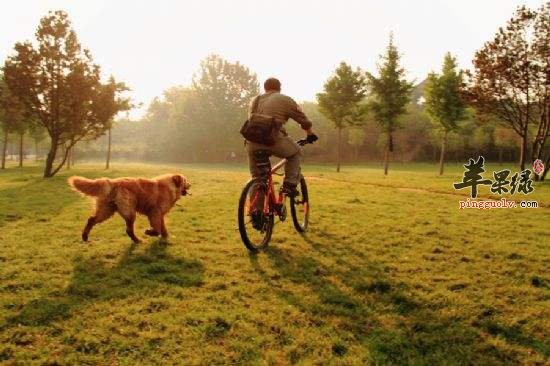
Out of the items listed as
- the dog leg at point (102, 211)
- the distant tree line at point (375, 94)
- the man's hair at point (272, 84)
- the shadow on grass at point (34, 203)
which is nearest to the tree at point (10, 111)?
the distant tree line at point (375, 94)

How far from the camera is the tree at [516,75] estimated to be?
2544 cm

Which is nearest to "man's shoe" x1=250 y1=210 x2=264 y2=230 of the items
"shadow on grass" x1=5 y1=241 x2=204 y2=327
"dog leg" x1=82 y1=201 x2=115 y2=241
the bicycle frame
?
the bicycle frame

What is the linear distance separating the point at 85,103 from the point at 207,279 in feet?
76.5

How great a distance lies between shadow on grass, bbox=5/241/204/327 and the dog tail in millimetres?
1185

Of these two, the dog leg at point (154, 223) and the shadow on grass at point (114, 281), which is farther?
the dog leg at point (154, 223)

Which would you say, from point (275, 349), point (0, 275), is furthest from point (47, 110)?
point (275, 349)

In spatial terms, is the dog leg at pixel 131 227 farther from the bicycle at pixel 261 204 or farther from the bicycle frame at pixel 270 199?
the bicycle frame at pixel 270 199

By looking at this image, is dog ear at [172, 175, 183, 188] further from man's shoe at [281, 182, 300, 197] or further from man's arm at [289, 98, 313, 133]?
man's arm at [289, 98, 313, 133]

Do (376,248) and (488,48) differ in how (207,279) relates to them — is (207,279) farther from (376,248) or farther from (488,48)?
(488,48)

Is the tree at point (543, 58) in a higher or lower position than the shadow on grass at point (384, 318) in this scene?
higher

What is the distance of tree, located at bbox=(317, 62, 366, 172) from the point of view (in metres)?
36.2

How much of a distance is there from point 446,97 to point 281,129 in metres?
29.9

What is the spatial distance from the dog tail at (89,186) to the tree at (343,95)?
3042 cm

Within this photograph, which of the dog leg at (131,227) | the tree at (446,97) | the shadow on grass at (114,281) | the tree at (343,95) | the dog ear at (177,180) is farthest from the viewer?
the tree at (343,95)
